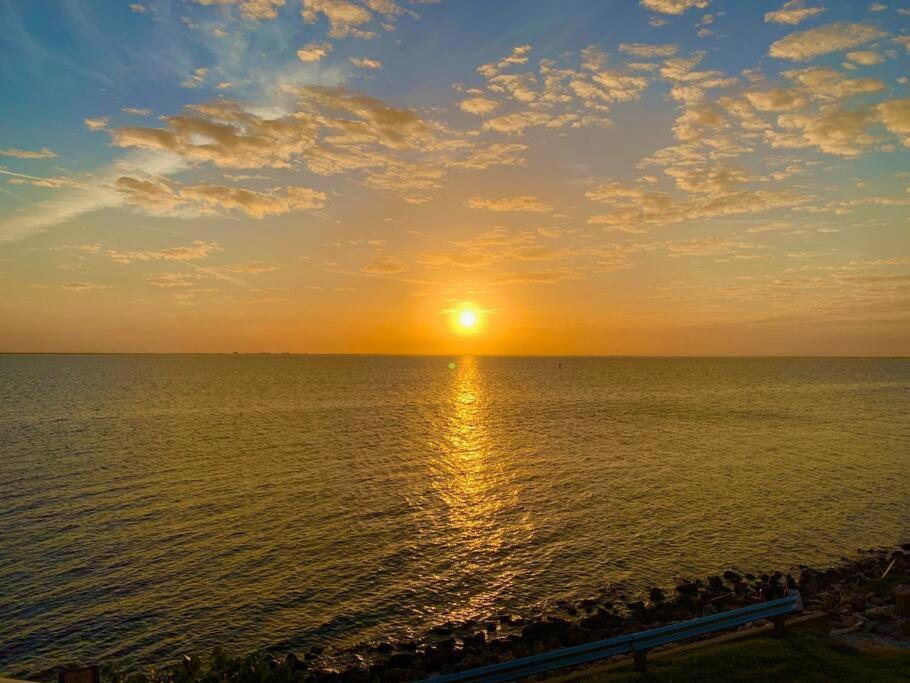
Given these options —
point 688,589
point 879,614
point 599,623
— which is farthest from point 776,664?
point 688,589

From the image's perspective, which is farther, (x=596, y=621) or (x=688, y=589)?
(x=688, y=589)

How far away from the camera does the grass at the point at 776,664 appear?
45.1ft

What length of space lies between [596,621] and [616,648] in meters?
11.8

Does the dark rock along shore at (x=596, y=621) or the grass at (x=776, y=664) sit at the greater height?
the grass at (x=776, y=664)

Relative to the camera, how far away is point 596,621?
24750 millimetres

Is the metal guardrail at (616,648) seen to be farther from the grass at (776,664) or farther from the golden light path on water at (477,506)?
the golden light path on water at (477,506)

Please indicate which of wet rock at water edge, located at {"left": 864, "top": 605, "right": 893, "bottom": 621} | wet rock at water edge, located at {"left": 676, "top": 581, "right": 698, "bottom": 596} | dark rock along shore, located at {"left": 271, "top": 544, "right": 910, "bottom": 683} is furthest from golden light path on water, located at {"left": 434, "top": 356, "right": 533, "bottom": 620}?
wet rock at water edge, located at {"left": 864, "top": 605, "right": 893, "bottom": 621}

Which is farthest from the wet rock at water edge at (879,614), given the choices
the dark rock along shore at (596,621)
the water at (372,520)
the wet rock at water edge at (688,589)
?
the water at (372,520)

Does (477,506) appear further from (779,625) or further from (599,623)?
(779,625)

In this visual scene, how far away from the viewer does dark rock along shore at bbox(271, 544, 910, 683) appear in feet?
70.4

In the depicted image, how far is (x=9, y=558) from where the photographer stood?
31.2m

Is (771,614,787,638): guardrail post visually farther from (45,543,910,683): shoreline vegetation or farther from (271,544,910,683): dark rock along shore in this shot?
(271,544,910,683): dark rock along shore

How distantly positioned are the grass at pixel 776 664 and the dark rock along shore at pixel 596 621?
2608mm

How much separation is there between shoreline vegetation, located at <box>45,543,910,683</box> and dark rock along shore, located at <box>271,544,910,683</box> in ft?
0.13
